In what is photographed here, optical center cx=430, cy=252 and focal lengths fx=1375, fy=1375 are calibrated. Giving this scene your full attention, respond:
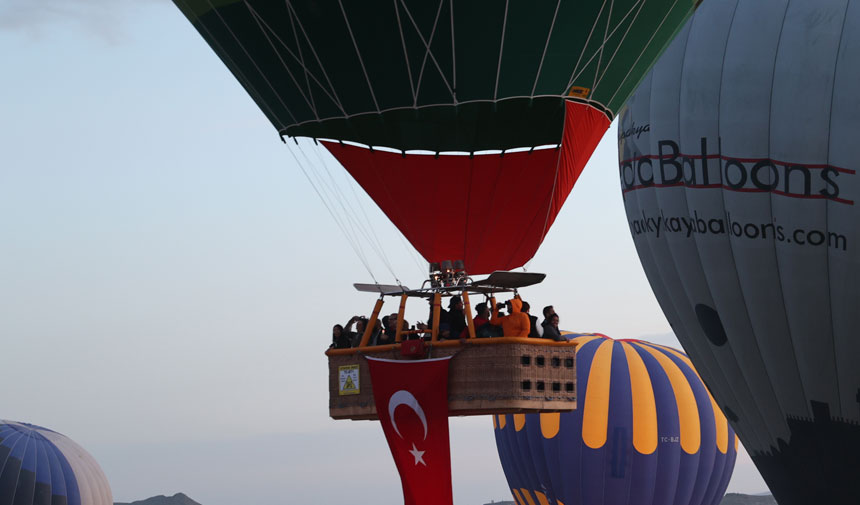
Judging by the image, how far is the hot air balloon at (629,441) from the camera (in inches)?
1029

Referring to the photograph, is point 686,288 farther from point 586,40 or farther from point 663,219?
point 586,40

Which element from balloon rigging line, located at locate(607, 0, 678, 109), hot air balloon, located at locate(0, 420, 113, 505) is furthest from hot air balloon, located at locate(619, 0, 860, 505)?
hot air balloon, located at locate(0, 420, 113, 505)

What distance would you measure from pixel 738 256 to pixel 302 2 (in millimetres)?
8159

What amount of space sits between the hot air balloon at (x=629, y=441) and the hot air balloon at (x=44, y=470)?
15.0m

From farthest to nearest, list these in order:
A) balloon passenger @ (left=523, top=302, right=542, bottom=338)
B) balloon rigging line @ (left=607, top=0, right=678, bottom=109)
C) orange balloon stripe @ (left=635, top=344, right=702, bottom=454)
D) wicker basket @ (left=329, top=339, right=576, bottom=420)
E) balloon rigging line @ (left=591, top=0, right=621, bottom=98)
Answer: orange balloon stripe @ (left=635, top=344, right=702, bottom=454) → balloon rigging line @ (left=607, top=0, right=678, bottom=109) → balloon rigging line @ (left=591, top=0, right=621, bottom=98) → balloon passenger @ (left=523, top=302, right=542, bottom=338) → wicker basket @ (left=329, top=339, right=576, bottom=420)

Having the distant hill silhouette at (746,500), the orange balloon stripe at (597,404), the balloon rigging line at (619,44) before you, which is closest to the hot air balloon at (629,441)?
the orange balloon stripe at (597,404)

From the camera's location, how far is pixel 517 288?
1409 cm

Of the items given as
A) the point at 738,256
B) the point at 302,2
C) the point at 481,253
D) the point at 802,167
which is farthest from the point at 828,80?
the point at 302,2

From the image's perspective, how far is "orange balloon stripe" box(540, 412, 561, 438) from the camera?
88.0ft

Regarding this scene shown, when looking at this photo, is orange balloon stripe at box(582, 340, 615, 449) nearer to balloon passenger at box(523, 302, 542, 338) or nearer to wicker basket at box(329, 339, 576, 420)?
wicker basket at box(329, 339, 576, 420)

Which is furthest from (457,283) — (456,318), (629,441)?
(629,441)

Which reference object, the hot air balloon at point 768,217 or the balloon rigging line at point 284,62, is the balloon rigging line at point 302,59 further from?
the hot air balloon at point 768,217

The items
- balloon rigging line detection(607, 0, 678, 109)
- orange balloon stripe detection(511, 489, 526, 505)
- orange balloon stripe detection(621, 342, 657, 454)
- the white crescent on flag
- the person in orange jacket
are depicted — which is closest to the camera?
the person in orange jacket

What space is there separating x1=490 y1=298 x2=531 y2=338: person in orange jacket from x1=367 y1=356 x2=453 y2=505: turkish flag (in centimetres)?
64
